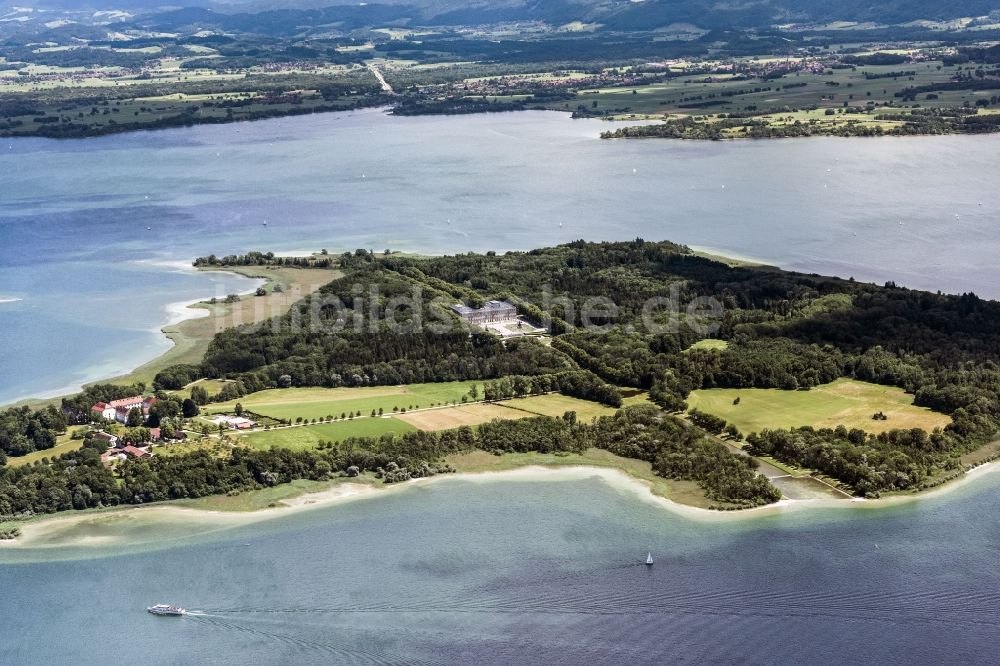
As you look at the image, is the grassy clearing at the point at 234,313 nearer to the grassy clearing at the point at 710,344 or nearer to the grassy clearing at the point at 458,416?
the grassy clearing at the point at 458,416

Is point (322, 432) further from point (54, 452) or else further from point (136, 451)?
point (54, 452)

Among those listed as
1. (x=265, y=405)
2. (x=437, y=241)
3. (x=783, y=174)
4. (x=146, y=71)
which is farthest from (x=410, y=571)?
(x=146, y=71)

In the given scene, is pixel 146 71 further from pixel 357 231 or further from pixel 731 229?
pixel 731 229

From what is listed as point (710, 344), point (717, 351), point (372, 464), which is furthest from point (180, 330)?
point (717, 351)

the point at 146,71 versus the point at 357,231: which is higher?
the point at 146,71

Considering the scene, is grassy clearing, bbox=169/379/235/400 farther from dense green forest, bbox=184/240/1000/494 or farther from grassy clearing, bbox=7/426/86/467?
grassy clearing, bbox=7/426/86/467
